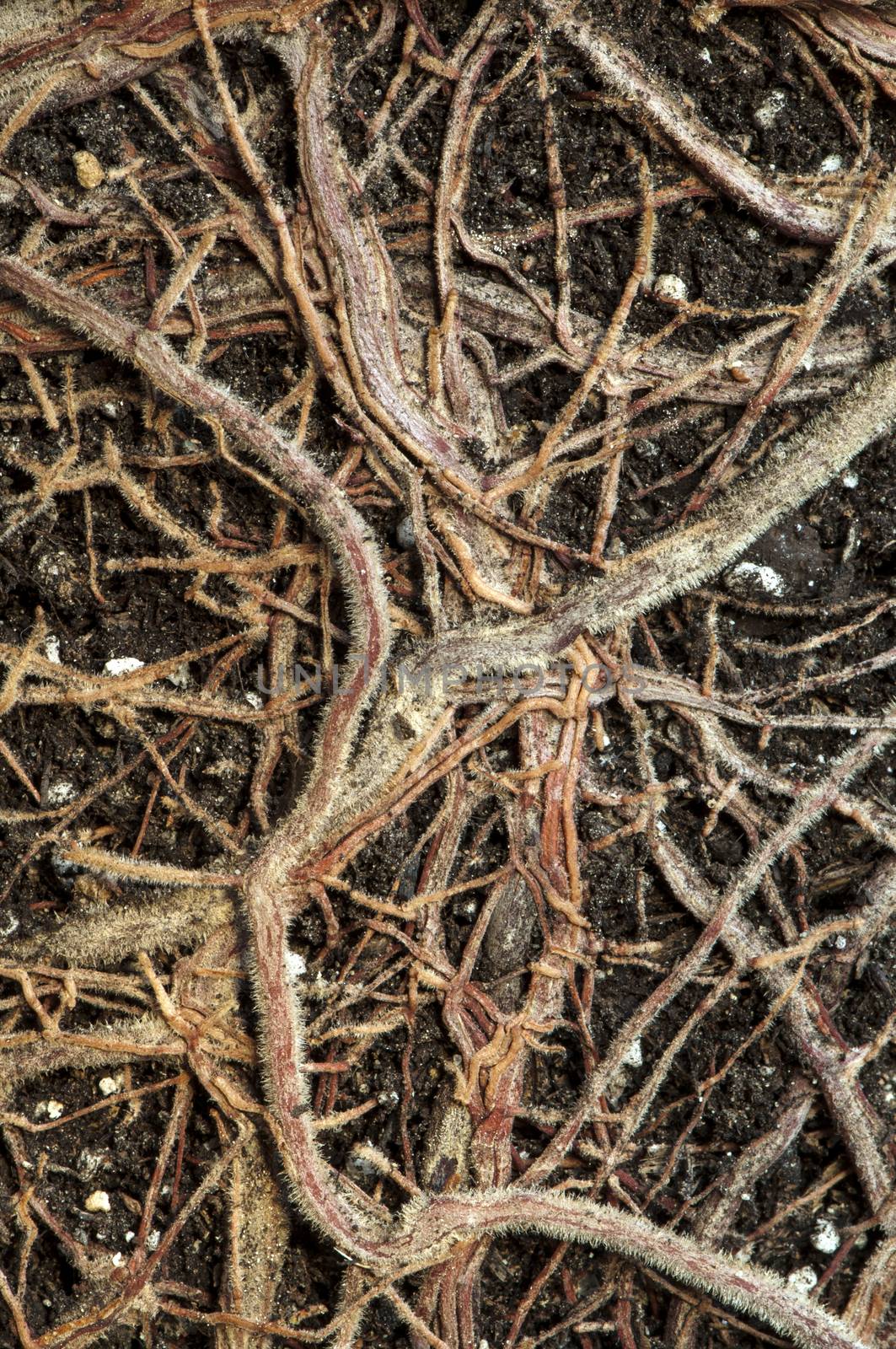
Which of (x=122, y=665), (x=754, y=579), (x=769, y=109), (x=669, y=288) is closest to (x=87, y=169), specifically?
(x=122, y=665)

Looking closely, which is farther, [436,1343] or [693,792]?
[693,792]

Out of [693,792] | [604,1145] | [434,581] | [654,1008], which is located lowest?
[604,1145]

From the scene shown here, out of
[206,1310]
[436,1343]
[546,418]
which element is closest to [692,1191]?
[436,1343]

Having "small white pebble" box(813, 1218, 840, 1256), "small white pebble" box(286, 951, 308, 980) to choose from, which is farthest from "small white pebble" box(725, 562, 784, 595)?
"small white pebble" box(813, 1218, 840, 1256)

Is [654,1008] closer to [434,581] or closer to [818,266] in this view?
[434,581]

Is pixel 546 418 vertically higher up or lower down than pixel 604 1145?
higher up

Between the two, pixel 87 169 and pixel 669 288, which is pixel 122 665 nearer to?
pixel 87 169
